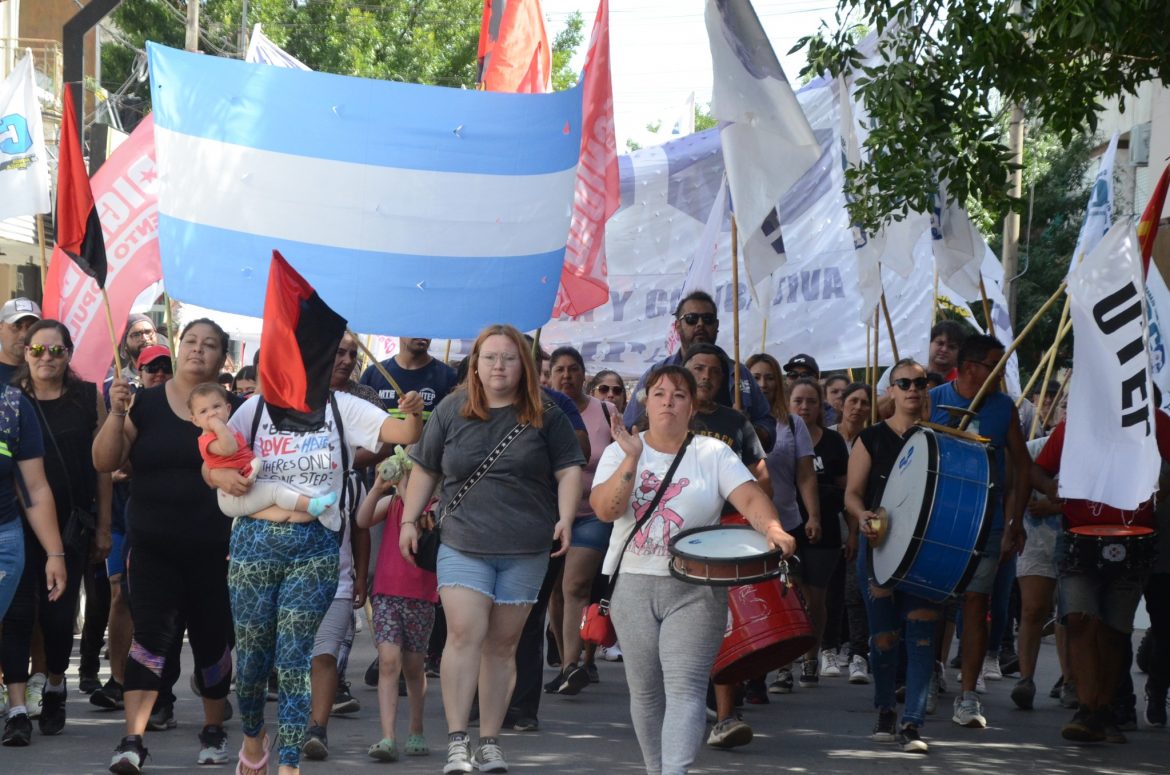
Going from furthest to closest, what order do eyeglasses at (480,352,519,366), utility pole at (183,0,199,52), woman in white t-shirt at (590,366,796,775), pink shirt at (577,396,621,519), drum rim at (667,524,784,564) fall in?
utility pole at (183,0,199,52)
pink shirt at (577,396,621,519)
eyeglasses at (480,352,519,366)
woman in white t-shirt at (590,366,796,775)
drum rim at (667,524,784,564)

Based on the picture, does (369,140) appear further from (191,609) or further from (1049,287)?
(1049,287)

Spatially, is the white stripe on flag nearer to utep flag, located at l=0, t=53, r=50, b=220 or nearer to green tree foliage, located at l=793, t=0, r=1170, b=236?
green tree foliage, located at l=793, t=0, r=1170, b=236

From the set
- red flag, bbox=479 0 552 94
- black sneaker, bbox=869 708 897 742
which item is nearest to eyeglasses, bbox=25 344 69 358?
black sneaker, bbox=869 708 897 742

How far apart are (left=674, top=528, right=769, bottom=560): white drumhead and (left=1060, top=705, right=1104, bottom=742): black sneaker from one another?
3010mm

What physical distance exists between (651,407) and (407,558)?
1477 mm

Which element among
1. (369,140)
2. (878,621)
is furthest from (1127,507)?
(369,140)

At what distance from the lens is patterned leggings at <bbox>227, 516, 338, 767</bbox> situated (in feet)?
22.0

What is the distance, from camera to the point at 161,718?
8.66 metres

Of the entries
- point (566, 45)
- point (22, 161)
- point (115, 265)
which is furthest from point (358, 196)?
point (566, 45)

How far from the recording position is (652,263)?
15195 mm

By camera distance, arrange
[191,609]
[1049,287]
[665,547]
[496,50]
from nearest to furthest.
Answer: [665,547] → [191,609] → [496,50] → [1049,287]

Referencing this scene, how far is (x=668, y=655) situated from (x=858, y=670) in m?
4.97

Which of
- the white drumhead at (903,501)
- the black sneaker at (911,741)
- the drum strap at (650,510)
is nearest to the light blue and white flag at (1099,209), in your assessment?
the white drumhead at (903,501)

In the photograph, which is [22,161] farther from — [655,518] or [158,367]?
[655,518]
